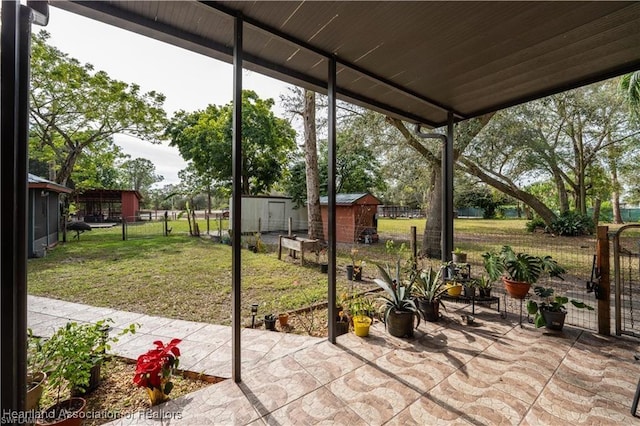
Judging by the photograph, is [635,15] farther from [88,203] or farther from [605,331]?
[88,203]

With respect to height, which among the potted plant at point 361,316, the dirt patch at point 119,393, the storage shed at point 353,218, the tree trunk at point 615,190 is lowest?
the dirt patch at point 119,393

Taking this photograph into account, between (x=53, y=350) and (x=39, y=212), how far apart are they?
8.82 m

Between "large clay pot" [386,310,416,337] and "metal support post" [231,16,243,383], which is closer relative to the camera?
"metal support post" [231,16,243,383]

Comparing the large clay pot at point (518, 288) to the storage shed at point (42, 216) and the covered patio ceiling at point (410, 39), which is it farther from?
the storage shed at point (42, 216)

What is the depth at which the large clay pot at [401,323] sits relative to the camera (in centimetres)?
272

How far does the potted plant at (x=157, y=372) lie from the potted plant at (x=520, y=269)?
11.2 feet

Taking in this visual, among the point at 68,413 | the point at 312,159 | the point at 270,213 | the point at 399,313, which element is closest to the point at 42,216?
the point at 270,213

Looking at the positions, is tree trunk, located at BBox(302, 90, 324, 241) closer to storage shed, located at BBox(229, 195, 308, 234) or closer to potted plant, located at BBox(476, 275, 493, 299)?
storage shed, located at BBox(229, 195, 308, 234)

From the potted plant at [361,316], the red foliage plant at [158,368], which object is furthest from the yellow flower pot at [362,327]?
the red foliage plant at [158,368]

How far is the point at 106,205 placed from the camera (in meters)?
19.6

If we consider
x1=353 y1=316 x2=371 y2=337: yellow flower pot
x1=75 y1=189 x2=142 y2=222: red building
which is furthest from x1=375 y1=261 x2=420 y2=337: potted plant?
x1=75 y1=189 x2=142 y2=222: red building

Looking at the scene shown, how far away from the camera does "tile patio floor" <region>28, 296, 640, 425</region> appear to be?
1694 mm

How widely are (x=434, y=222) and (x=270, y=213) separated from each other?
7.36 metres

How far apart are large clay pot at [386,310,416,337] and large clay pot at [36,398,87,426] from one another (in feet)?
7.89
